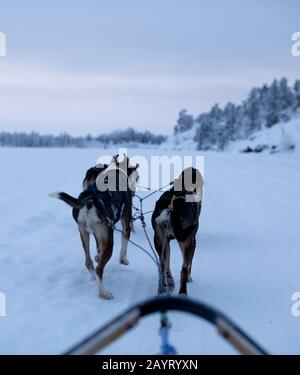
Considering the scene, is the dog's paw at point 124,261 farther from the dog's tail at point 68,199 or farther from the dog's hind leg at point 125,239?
the dog's tail at point 68,199

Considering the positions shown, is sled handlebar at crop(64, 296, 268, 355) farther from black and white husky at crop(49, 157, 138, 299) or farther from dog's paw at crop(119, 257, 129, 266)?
dog's paw at crop(119, 257, 129, 266)

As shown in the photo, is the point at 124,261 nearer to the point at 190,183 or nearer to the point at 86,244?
the point at 86,244

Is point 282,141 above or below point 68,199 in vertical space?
above

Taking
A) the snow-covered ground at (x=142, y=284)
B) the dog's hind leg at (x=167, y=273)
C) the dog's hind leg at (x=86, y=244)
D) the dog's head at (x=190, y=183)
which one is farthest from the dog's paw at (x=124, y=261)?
the dog's head at (x=190, y=183)

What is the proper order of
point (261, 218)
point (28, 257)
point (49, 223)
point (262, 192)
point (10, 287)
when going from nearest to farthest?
point (10, 287), point (28, 257), point (49, 223), point (261, 218), point (262, 192)

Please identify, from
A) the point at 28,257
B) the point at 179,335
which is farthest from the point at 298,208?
the point at 179,335

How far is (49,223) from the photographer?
9.03m

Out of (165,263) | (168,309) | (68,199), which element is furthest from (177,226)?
(168,309)

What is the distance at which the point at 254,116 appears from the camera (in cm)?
9431

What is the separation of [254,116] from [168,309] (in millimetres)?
96418

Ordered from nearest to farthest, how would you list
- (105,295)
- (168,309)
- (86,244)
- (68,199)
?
(168,309)
(68,199)
(105,295)
(86,244)

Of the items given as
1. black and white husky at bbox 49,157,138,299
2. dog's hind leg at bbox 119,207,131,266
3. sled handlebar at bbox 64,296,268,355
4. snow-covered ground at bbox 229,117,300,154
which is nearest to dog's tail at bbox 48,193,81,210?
black and white husky at bbox 49,157,138,299
